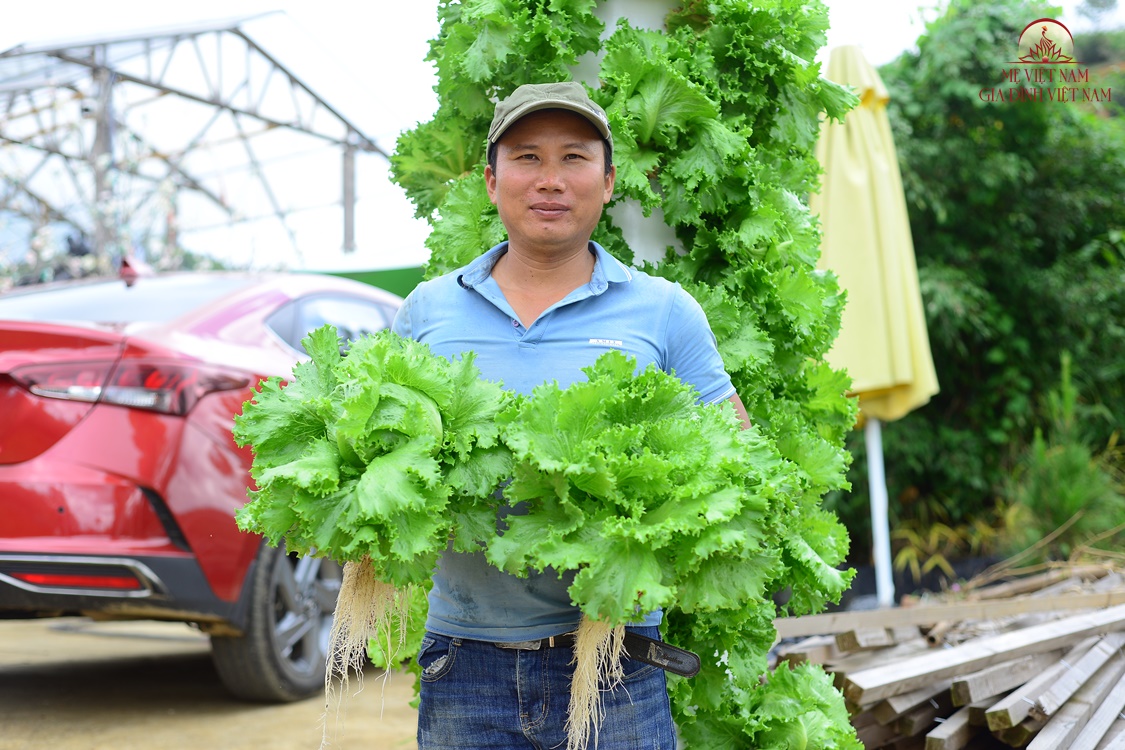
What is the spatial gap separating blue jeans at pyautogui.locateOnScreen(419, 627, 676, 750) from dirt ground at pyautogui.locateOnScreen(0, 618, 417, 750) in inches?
44.3

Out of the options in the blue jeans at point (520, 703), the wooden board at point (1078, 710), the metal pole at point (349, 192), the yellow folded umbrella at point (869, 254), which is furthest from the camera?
the metal pole at point (349, 192)

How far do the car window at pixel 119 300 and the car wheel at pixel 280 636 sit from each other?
1076 mm

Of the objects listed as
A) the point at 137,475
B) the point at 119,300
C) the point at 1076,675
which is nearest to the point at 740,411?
the point at 1076,675

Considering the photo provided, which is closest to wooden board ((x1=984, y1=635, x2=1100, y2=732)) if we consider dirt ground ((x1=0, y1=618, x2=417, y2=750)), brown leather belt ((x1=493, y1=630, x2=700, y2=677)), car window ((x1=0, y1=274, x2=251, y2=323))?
brown leather belt ((x1=493, y1=630, x2=700, y2=677))

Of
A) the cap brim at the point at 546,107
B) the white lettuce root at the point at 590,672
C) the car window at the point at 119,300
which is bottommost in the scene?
the white lettuce root at the point at 590,672

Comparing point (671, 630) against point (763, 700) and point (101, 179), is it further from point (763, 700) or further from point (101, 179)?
point (101, 179)

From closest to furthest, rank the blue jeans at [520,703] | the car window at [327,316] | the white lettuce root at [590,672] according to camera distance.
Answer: the white lettuce root at [590,672]
the blue jeans at [520,703]
the car window at [327,316]

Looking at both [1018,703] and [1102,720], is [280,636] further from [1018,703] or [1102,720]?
[1102,720]

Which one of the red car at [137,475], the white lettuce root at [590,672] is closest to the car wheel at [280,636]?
the red car at [137,475]

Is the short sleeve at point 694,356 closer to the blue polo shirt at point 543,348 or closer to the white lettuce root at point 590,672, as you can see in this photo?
the blue polo shirt at point 543,348

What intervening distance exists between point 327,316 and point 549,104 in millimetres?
3250

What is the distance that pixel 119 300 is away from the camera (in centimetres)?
429

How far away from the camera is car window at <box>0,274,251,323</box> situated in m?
4.05

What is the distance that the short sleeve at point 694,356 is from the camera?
2.00m
